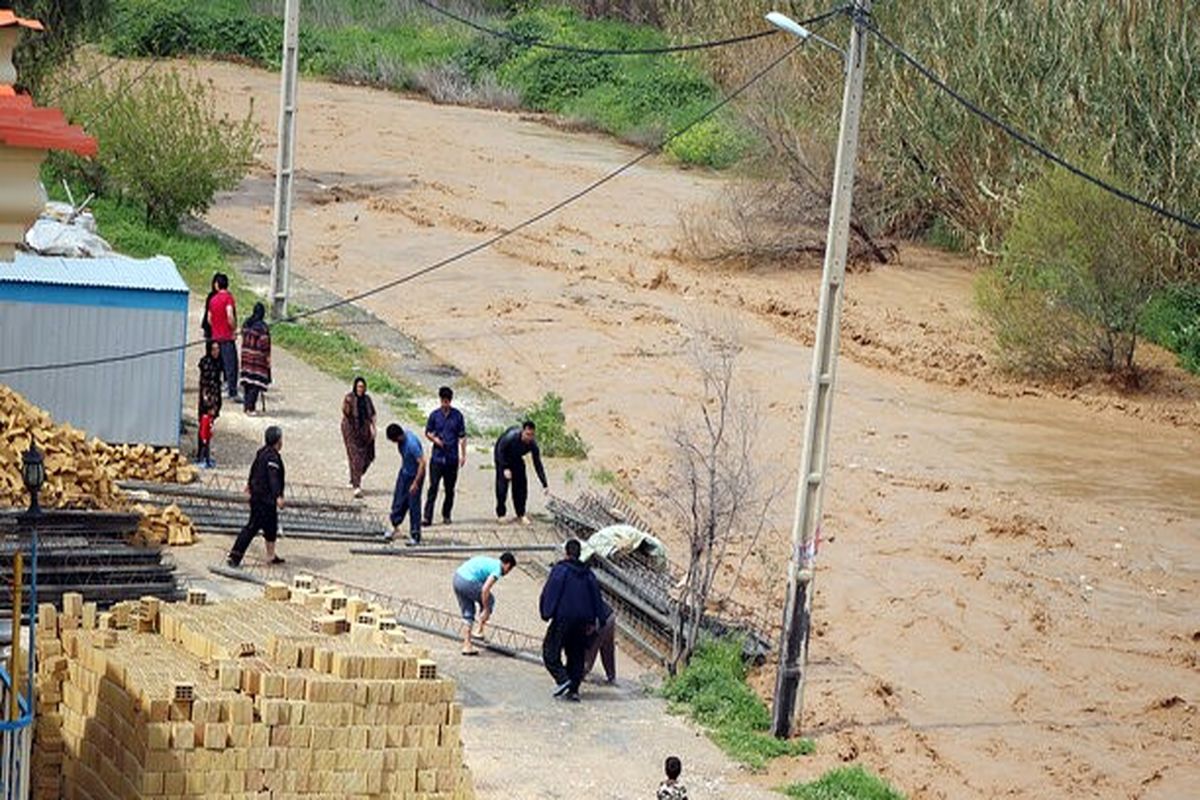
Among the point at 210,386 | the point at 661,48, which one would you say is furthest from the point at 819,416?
the point at 661,48

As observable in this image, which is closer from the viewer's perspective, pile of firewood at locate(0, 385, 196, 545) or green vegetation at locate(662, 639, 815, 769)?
green vegetation at locate(662, 639, 815, 769)

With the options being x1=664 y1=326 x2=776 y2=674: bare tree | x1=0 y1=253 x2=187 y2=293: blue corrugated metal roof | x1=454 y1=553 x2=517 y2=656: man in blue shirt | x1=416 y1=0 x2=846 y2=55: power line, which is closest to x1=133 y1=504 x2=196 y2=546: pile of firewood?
x1=0 y1=253 x2=187 y2=293: blue corrugated metal roof

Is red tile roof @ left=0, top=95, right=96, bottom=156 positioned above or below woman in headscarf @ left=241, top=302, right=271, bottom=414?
above

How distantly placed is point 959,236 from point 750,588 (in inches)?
813

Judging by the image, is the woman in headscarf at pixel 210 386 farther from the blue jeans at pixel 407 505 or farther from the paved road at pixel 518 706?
the blue jeans at pixel 407 505

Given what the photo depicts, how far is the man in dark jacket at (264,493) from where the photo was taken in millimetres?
20594

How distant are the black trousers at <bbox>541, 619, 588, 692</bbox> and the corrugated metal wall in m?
6.66

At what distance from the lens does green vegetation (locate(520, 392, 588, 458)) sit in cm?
2681

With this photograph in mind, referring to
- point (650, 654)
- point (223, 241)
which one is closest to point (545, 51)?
point (223, 241)

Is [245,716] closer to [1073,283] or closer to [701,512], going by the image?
[701,512]

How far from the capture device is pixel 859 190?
143 feet

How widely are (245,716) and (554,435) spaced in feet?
43.6

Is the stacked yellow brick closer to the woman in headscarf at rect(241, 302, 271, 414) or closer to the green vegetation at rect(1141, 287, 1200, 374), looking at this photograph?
the woman in headscarf at rect(241, 302, 271, 414)

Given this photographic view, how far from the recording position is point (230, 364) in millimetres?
26391
